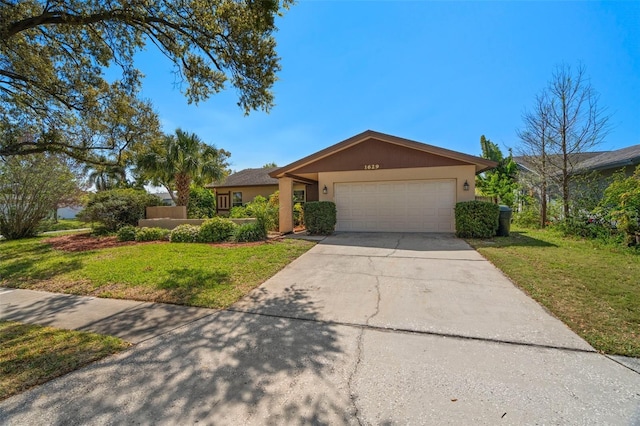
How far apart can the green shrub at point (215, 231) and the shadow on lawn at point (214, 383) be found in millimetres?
7189

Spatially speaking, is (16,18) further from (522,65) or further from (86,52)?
(522,65)

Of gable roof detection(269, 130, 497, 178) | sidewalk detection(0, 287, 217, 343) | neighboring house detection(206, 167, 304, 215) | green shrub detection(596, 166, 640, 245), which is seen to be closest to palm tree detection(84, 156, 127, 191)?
neighboring house detection(206, 167, 304, 215)

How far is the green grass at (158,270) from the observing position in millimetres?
5137

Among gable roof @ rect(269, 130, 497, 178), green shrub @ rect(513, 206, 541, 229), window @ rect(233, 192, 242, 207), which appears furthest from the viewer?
window @ rect(233, 192, 242, 207)

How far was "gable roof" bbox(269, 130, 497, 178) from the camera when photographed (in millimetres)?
10250

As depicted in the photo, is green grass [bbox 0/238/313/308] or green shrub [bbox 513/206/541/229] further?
green shrub [bbox 513/206/541/229]

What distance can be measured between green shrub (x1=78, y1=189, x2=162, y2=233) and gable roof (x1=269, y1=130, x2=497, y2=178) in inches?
298

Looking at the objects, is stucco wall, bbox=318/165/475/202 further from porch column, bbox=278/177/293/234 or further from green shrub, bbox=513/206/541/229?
green shrub, bbox=513/206/541/229

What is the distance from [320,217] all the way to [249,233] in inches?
114

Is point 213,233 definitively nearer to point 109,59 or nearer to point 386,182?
point 109,59

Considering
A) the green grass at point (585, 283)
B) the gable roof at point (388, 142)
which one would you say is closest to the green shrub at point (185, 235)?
the gable roof at point (388, 142)

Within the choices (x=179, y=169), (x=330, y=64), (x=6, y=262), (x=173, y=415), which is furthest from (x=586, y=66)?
(x=6, y=262)

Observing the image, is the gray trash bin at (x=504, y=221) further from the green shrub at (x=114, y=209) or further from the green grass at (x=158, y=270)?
the green shrub at (x=114, y=209)

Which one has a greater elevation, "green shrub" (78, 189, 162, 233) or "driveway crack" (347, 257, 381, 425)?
"green shrub" (78, 189, 162, 233)
